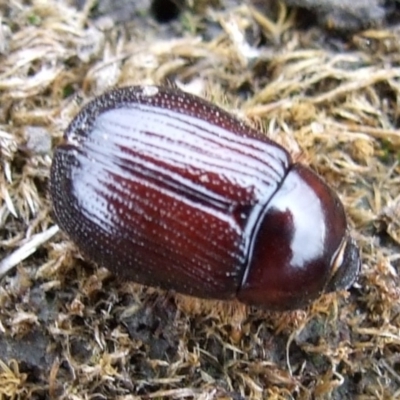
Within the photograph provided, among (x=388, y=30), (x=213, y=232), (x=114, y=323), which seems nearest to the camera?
(x=213, y=232)

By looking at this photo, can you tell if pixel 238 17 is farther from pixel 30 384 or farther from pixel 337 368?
pixel 30 384

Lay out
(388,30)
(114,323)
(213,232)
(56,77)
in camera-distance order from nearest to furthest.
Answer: (213,232) → (114,323) → (56,77) → (388,30)

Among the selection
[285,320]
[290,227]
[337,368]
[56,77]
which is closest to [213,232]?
[290,227]

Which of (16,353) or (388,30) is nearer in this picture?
(16,353)

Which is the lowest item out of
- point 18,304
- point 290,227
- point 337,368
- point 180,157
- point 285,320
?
point 337,368

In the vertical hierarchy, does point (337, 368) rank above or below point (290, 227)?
below

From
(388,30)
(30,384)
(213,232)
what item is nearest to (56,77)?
(213,232)
